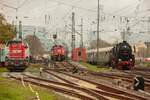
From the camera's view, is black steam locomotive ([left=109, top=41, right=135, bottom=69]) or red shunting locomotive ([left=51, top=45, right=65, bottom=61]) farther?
red shunting locomotive ([left=51, top=45, right=65, bottom=61])

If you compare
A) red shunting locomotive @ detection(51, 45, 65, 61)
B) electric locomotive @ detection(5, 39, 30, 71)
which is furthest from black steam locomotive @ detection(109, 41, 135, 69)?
red shunting locomotive @ detection(51, 45, 65, 61)

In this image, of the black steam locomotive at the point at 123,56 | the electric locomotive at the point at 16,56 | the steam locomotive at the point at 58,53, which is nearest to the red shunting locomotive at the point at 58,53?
the steam locomotive at the point at 58,53

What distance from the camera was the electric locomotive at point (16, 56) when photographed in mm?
45688

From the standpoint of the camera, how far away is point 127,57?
56469mm

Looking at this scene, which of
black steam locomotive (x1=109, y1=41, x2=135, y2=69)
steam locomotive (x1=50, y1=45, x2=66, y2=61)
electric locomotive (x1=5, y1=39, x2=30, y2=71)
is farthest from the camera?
steam locomotive (x1=50, y1=45, x2=66, y2=61)

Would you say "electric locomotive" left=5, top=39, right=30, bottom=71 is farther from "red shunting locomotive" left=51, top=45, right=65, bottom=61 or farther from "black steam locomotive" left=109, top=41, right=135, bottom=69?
"red shunting locomotive" left=51, top=45, right=65, bottom=61

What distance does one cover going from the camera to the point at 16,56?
151 ft

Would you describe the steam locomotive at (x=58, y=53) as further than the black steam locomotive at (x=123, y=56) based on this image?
Yes

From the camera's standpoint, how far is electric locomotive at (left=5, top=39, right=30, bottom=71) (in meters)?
45.7

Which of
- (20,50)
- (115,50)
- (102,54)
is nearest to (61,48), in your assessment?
(102,54)

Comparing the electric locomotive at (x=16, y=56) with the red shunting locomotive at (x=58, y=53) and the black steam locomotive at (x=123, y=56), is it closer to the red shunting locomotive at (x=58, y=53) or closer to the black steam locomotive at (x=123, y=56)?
the black steam locomotive at (x=123, y=56)

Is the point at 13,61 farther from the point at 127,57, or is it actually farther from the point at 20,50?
the point at 127,57

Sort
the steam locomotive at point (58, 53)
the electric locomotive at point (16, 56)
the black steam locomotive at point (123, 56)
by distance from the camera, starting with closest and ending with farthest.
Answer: the electric locomotive at point (16, 56)
the black steam locomotive at point (123, 56)
the steam locomotive at point (58, 53)

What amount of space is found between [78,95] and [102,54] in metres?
49.2
